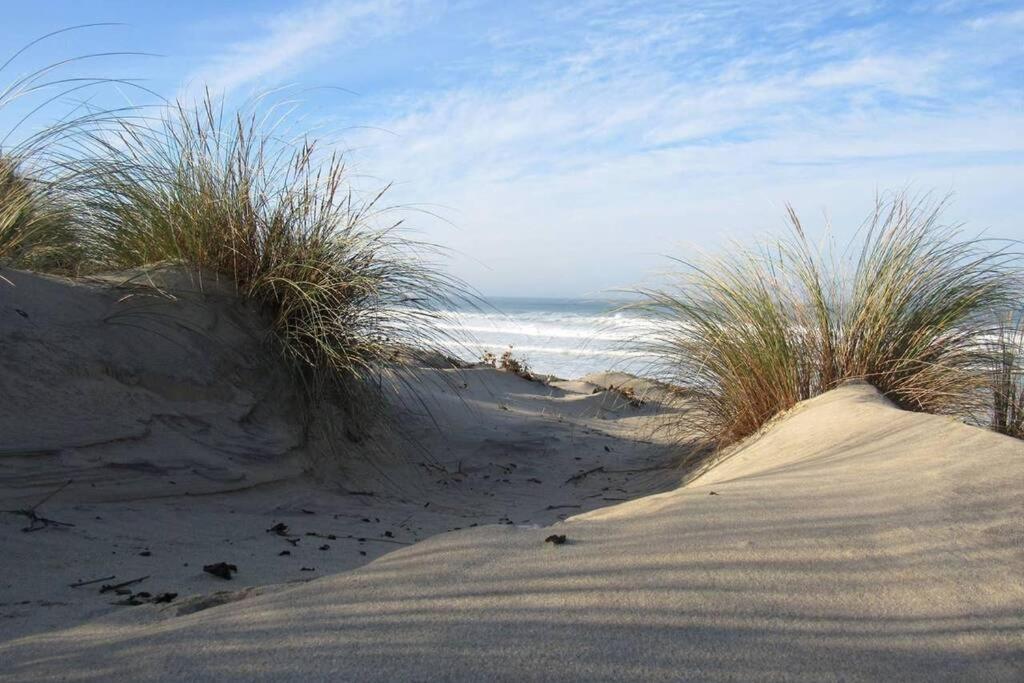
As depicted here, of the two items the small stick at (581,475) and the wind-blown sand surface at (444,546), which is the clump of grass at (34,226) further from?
the small stick at (581,475)

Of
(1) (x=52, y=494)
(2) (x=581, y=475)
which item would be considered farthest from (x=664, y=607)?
(2) (x=581, y=475)

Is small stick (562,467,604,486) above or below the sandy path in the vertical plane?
below

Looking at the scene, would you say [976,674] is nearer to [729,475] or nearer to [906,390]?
[729,475]

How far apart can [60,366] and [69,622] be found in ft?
5.34

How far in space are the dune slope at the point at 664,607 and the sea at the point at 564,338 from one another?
1.94 m

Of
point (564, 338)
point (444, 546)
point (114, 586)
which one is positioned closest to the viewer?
point (444, 546)

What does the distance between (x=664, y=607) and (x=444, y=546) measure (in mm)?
611

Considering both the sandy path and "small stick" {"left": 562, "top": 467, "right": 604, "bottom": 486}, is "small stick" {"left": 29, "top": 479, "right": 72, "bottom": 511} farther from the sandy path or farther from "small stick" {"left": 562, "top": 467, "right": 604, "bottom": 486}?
"small stick" {"left": 562, "top": 467, "right": 604, "bottom": 486}

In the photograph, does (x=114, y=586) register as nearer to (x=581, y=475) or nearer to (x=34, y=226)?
(x=34, y=226)

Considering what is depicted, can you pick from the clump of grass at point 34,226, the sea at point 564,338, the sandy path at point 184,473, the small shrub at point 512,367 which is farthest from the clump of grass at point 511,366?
the clump of grass at point 34,226

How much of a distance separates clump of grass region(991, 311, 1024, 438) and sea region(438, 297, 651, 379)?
1.70 m

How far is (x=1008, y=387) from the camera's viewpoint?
4.06 metres

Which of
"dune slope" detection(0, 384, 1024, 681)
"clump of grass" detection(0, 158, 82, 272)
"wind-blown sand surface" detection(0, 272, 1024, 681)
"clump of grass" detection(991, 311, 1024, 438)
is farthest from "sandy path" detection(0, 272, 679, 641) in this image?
"clump of grass" detection(991, 311, 1024, 438)

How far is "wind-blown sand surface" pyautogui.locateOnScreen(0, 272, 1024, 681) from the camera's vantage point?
1457 millimetres
